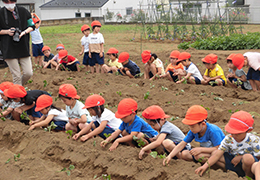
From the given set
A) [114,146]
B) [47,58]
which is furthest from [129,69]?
[114,146]

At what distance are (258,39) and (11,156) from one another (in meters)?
9.77

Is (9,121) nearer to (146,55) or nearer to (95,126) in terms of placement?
(95,126)

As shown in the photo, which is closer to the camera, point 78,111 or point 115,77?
point 78,111

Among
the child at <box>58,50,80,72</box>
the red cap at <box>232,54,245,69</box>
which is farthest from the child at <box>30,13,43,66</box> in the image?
the red cap at <box>232,54,245,69</box>

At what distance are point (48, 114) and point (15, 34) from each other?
230 centimetres

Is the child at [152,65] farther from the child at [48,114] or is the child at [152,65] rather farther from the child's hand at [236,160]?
the child's hand at [236,160]

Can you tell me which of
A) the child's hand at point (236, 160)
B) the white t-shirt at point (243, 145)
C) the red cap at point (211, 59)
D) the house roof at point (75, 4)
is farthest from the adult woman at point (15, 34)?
the house roof at point (75, 4)

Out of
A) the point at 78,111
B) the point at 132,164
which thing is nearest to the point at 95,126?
the point at 78,111

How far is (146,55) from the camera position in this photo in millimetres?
8180

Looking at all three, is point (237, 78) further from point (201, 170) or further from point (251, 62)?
point (201, 170)

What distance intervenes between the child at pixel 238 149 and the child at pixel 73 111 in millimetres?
2226

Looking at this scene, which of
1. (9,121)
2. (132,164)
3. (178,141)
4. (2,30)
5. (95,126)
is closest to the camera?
(132,164)

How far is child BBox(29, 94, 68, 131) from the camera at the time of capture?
17.7 ft

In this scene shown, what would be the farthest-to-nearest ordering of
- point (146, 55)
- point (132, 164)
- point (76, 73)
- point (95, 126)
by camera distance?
point (76, 73) < point (146, 55) < point (95, 126) < point (132, 164)
